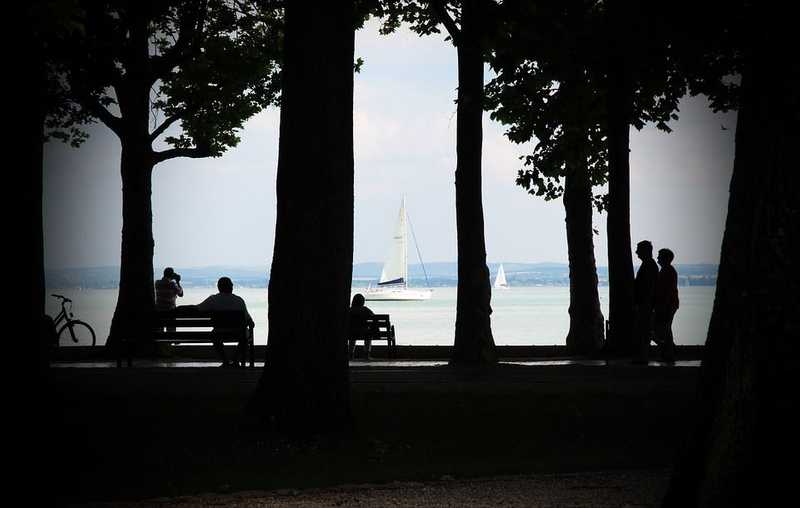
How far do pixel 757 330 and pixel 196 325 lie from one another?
12560 mm

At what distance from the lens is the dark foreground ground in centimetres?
894

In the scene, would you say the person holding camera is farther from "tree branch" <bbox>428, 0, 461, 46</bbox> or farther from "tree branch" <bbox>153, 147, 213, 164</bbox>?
"tree branch" <bbox>428, 0, 461, 46</bbox>

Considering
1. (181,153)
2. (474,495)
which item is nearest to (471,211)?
(181,153)

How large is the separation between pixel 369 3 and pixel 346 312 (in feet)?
29.4

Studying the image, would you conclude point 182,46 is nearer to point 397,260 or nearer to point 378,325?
point 378,325

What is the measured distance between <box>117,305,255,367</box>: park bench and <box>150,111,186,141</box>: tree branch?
658 cm

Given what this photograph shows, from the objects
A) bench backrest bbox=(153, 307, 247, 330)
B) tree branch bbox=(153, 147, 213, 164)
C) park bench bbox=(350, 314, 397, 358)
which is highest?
tree branch bbox=(153, 147, 213, 164)

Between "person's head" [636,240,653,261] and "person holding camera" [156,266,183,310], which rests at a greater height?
"person's head" [636,240,653,261]

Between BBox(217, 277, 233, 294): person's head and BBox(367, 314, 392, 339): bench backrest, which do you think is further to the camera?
BBox(367, 314, 392, 339): bench backrest

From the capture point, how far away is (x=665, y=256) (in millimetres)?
18188

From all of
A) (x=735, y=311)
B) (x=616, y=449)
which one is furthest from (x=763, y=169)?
(x=616, y=449)

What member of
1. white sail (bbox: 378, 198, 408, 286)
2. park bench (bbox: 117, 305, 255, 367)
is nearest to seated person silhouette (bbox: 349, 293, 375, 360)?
park bench (bbox: 117, 305, 255, 367)

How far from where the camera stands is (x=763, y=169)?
6.57 meters

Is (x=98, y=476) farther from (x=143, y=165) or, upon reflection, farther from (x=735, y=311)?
(x=143, y=165)
